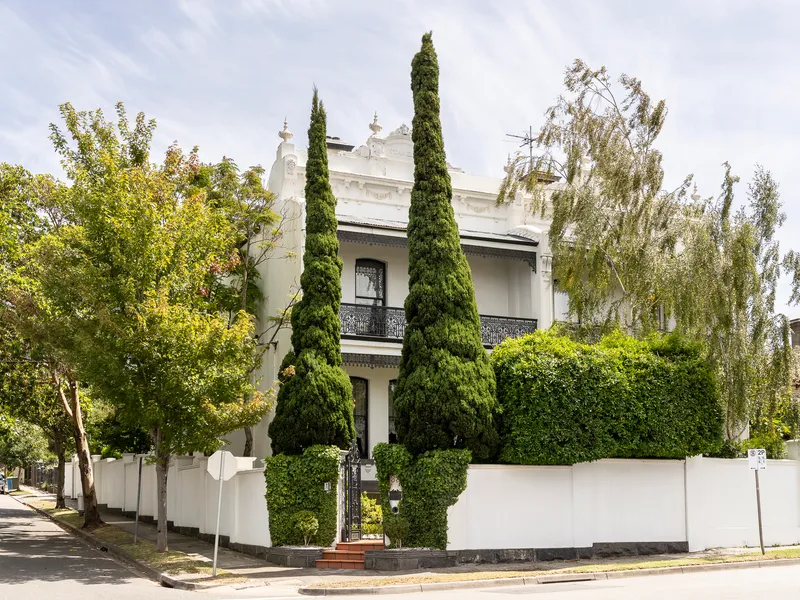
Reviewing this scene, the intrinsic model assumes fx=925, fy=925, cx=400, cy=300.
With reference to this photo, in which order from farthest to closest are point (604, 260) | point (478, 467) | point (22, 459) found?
1. point (22, 459)
2. point (604, 260)
3. point (478, 467)

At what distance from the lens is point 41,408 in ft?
110

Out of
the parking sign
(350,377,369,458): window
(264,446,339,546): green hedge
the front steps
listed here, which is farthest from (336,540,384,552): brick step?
the parking sign

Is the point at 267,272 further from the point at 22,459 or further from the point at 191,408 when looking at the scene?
the point at 22,459

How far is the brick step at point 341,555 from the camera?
1916cm

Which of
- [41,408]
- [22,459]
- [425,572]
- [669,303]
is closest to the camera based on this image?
[425,572]

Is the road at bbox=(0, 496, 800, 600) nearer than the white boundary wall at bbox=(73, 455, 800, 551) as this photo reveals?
Yes

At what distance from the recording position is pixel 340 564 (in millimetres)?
19047

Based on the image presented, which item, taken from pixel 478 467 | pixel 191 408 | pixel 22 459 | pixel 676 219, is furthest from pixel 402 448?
pixel 22 459

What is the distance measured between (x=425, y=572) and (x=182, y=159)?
12328 mm

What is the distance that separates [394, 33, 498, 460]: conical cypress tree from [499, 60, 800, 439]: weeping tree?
5.45m

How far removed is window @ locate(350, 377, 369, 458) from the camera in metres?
26.8

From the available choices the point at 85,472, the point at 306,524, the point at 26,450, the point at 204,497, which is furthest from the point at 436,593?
the point at 26,450

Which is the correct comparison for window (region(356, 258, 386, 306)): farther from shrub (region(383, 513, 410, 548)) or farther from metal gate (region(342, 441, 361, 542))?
shrub (region(383, 513, 410, 548))

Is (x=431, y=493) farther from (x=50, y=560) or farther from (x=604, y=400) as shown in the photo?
(x=50, y=560)
